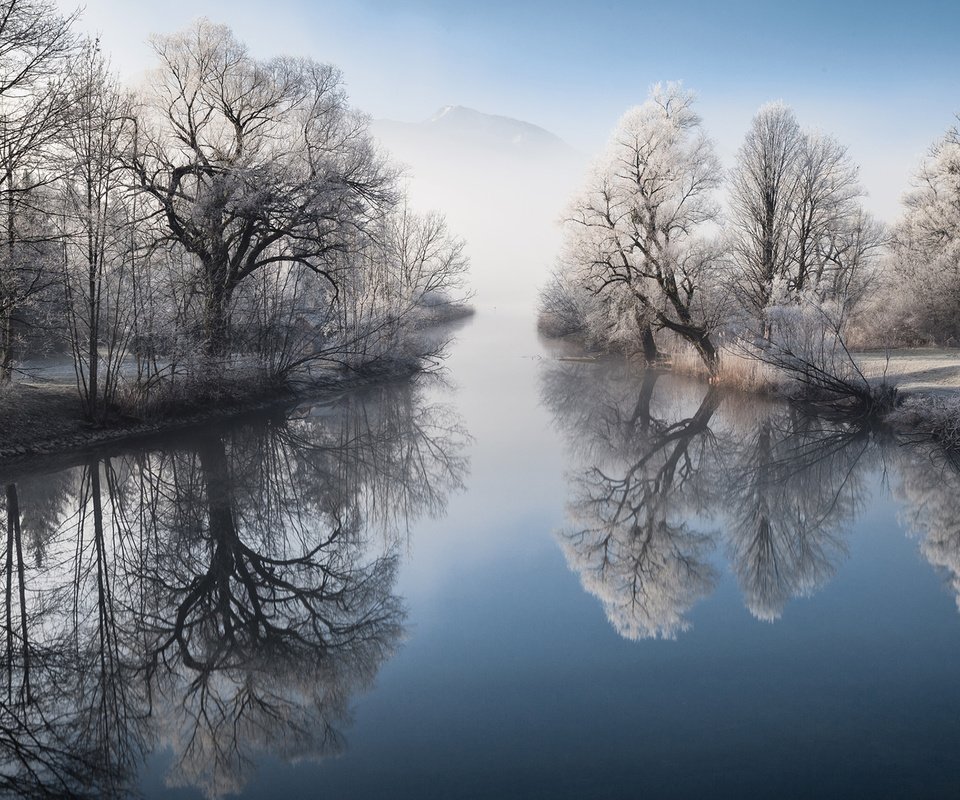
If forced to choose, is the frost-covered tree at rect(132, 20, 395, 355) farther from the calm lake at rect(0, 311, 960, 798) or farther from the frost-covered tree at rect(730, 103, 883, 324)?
the frost-covered tree at rect(730, 103, 883, 324)

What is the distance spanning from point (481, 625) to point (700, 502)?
192 inches

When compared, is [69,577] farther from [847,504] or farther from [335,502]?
[847,504]

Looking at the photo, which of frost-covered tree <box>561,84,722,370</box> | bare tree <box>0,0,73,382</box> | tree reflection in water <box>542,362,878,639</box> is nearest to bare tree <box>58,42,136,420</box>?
bare tree <box>0,0,73,382</box>

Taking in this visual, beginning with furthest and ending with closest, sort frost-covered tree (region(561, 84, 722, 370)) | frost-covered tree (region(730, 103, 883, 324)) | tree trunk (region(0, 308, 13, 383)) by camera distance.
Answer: frost-covered tree (region(730, 103, 883, 324)) < frost-covered tree (region(561, 84, 722, 370)) < tree trunk (region(0, 308, 13, 383))

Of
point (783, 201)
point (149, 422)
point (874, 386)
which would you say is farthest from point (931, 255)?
point (149, 422)

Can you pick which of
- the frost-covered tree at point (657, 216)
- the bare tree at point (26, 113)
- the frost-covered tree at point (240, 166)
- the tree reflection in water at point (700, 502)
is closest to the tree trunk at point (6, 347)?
the bare tree at point (26, 113)

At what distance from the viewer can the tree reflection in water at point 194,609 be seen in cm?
471

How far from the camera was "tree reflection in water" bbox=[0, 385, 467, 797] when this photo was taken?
4711mm

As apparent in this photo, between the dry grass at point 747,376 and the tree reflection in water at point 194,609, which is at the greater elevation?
the dry grass at point 747,376

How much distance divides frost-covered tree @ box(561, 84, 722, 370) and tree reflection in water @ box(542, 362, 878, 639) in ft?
17.2

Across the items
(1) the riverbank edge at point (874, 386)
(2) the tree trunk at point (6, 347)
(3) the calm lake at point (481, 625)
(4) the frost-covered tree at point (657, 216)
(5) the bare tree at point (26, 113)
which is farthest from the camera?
(4) the frost-covered tree at point (657, 216)

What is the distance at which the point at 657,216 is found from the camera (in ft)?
72.2

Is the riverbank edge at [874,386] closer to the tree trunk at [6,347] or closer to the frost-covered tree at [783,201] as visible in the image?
the frost-covered tree at [783,201]

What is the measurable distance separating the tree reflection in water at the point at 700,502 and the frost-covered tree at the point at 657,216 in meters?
5.25
